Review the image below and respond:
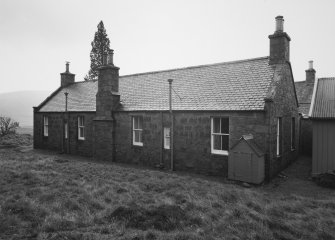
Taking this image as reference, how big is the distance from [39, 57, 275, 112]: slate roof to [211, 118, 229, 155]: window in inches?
31.1

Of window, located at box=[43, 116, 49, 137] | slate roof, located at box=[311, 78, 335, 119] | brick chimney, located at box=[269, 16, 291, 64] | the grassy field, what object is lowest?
the grassy field

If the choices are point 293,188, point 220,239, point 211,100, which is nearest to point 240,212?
point 220,239

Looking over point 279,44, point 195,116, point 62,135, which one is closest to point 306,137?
point 279,44

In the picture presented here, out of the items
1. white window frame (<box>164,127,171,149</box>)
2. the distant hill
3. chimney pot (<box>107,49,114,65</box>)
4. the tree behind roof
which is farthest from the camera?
the distant hill

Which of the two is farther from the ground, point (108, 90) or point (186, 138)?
point (108, 90)

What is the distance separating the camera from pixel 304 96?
2464 centimetres

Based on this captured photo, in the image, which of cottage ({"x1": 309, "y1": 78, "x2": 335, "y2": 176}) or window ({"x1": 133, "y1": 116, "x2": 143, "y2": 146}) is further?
window ({"x1": 133, "y1": 116, "x2": 143, "y2": 146})

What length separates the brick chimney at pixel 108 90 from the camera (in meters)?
17.7

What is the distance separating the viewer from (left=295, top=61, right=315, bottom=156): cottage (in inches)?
816

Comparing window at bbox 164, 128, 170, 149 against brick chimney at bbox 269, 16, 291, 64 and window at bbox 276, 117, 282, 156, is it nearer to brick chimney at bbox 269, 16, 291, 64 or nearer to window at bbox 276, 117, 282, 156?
window at bbox 276, 117, 282, 156

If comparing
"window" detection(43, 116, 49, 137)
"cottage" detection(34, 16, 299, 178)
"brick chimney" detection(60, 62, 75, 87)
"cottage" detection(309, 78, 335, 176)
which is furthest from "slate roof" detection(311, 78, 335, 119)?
"brick chimney" detection(60, 62, 75, 87)

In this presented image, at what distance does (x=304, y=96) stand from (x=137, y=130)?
1722cm

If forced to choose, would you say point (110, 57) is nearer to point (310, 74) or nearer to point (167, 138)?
point (167, 138)

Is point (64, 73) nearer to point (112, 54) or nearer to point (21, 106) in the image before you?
point (112, 54)
